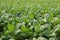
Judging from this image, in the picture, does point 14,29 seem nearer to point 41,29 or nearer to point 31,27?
point 31,27

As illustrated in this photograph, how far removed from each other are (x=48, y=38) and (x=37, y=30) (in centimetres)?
18

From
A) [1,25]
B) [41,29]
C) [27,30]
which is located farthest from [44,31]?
[1,25]

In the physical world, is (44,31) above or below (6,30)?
below

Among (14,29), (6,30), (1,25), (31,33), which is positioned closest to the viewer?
(31,33)

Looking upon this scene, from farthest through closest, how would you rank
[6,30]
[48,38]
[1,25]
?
[1,25], [6,30], [48,38]

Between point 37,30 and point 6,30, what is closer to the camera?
point 37,30

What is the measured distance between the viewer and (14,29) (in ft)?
8.65

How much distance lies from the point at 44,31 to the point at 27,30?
0.25 m

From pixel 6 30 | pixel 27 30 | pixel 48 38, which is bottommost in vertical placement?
pixel 48 38

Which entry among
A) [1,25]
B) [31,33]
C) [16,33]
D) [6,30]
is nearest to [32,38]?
[31,33]

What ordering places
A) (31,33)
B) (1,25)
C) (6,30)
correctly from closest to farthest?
1. (31,33)
2. (6,30)
3. (1,25)

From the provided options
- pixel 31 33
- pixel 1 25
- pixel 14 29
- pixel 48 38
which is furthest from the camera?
pixel 1 25

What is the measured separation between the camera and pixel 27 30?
8.09 ft

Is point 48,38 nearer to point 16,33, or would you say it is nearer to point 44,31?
point 44,31
